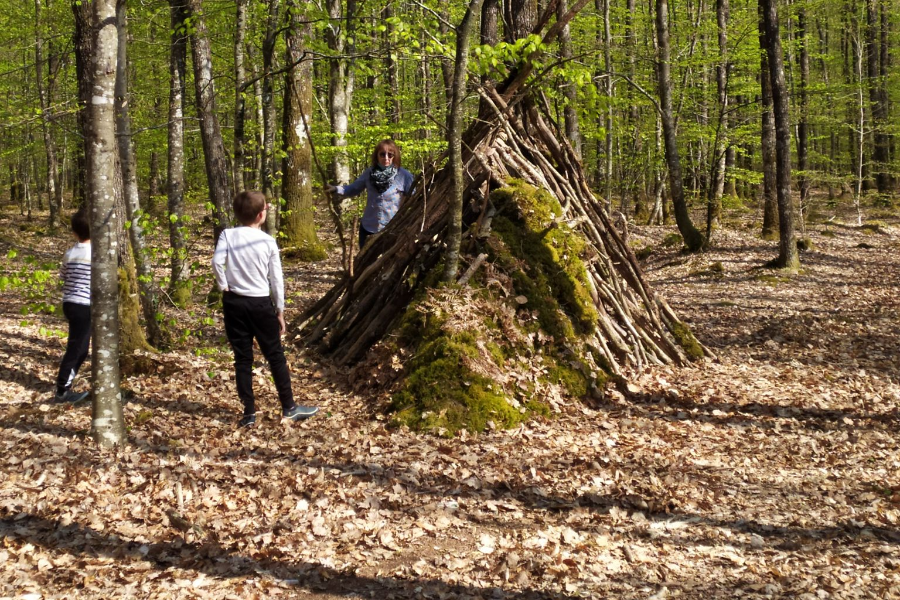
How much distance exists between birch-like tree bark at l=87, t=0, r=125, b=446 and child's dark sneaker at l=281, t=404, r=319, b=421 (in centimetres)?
129

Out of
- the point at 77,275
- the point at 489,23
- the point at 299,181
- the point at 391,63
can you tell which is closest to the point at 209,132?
the point at 77,275

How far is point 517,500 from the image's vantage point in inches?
165

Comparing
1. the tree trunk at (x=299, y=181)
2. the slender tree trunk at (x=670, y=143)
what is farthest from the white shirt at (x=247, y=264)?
the slender tree trunk at (x=670, y=143)

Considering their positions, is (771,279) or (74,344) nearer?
(74,344)

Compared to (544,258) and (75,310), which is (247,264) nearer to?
(75,310)

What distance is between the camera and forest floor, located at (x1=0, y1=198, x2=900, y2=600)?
3285 mm

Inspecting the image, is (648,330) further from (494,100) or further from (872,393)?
(494,100)

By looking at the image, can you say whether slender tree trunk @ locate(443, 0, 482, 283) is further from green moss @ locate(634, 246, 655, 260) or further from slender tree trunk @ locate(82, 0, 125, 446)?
green moss @ locate(634, 246, 655, 260)

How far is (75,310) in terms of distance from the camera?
18.5 feet

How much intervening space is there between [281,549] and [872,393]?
18.3 ft

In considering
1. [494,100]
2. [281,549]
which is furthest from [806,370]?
[281,549]

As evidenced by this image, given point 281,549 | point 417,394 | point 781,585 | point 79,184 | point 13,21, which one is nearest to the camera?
point 781,585

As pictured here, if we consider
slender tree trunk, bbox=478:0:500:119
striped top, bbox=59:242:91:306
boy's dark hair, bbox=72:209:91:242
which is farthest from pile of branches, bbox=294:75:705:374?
boy's dark hair, bbox=72:209:91:242

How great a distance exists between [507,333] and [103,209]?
3325mm
